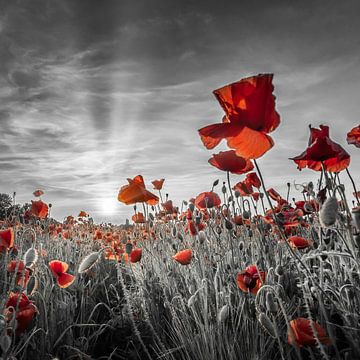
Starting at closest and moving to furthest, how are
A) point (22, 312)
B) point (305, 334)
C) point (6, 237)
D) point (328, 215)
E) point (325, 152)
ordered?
point (328, 215)
point (305, 334)
point (325, 152)
point (22, 312)
point (6, 237)

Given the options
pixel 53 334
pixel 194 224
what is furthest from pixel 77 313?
pixel 194 224

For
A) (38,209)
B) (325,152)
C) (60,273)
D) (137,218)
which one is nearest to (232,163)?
(325,152)

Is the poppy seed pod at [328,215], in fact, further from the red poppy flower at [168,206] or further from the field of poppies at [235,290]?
the red poppy flower at [168,206]

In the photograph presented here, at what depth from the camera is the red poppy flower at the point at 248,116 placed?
136 cm

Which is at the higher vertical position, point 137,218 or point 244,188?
point 137,218

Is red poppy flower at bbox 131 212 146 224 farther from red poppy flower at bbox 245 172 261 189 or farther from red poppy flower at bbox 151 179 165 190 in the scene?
red poppy flower at bbox 245 172 261 189

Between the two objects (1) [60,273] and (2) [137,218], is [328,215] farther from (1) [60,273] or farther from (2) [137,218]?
(2) [137,218]

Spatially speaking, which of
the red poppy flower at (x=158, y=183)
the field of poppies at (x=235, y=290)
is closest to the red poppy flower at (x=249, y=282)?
the field of poppies at (x=235, y=290)

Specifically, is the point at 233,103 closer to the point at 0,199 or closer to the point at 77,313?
the point at 77,313

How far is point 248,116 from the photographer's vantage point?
1.40 metres

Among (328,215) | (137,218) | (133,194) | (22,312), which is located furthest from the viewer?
(137,218)

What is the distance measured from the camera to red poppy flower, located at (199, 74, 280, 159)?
4.47 ft

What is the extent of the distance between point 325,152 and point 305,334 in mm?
787

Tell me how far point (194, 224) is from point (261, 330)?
1.22 meters
